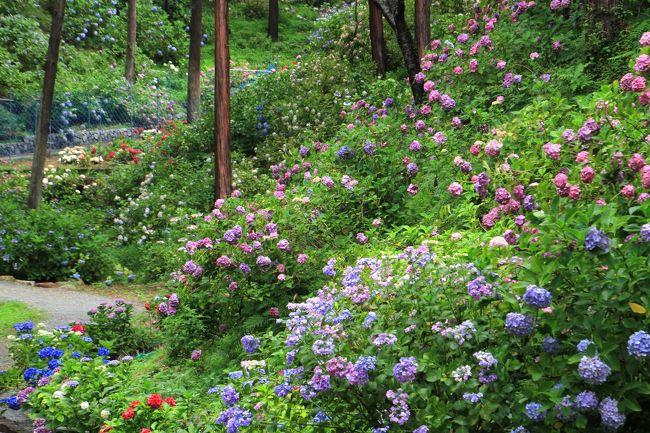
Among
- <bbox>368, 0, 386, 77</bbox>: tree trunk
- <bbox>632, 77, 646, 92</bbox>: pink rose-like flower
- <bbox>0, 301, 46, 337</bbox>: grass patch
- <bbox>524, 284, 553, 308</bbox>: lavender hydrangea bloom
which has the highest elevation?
<bbox>368, 0, 386, 77</bbox>: tree trunk

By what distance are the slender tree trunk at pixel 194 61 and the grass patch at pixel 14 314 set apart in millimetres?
9707

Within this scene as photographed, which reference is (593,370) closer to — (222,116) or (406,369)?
(406,369)

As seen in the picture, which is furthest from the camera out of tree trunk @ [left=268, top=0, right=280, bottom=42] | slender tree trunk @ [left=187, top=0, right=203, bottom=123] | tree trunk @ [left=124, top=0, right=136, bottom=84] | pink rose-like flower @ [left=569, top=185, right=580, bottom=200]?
tree trunk @ [left=268, top=0, right=280, bottom=42]

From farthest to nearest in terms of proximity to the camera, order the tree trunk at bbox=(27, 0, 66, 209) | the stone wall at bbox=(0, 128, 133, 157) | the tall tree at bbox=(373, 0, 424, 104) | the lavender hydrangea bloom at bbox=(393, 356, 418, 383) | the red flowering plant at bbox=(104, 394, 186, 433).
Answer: the stone wall at bbox=(0, 128, 133, 157) → the tree trunk at bbox=(27, 0, 66, 209) → the tall tree at bbox=(373, 0, 424, 104) → the red flowering plant at bbox=(104, 394, 186, 433) → the lavender hydrangea bloom at bbox=(393, 356, 418, 383)

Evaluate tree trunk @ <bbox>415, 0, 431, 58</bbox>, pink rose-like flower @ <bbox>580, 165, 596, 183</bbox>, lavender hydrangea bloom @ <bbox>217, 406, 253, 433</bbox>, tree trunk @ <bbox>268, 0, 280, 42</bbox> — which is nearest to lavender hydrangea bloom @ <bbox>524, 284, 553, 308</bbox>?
pink rose-like flower @ <bbox>580, 165, 596, 183</bbox>

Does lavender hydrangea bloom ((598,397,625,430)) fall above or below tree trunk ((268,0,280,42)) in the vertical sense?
below

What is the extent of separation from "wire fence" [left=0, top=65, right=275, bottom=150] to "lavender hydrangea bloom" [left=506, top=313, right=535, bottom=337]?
14.0 m

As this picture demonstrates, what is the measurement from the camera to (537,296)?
3215 millimetres

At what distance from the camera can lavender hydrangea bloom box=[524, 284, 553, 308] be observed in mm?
3213

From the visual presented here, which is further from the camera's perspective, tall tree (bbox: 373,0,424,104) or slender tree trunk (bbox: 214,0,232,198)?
slender tree trunk (bbox: 214,0,232,198)

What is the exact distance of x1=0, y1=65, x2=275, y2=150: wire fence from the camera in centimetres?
1772

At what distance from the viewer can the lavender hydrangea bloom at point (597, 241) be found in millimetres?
3107

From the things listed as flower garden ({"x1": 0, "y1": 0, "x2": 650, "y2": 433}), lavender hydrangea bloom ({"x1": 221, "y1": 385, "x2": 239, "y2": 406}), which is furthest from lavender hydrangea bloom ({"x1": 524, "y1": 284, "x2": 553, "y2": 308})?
lavender hydrangea bloom ({"x1": 221, "y1": 385, "x2": 239, "y2": 406})

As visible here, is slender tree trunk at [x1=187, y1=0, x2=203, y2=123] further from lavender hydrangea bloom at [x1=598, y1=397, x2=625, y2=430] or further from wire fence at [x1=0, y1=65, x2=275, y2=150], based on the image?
lavender hydrangea bloom at [x1=598, y1=397, x2=625, y2=430]
